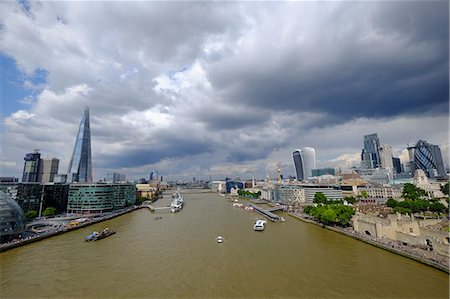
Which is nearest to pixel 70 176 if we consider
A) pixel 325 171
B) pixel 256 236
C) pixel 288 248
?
pixel 256 236

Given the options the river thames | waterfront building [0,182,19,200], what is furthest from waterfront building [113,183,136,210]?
the river thames

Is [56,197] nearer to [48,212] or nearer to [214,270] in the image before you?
[48,212]

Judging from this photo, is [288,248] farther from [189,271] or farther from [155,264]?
[155,264]

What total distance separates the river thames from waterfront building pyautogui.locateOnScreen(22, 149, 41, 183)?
115 metres

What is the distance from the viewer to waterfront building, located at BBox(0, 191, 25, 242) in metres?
27.7

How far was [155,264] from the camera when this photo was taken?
20.6m

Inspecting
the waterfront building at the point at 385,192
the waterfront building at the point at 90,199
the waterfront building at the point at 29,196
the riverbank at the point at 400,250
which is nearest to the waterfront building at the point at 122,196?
the waterfront building at the point at 90,199

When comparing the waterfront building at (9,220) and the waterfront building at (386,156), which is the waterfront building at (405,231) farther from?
the waterfront building at (386,156)

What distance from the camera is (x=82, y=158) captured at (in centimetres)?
10225

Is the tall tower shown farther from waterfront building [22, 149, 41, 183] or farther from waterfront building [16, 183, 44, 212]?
waterfront building [16, 183, 44, 212]

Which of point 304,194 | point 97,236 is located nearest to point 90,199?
point 97,236

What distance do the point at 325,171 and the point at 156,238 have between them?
7549 inches

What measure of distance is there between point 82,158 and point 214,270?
104 metres

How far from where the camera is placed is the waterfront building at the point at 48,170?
5044 inches
